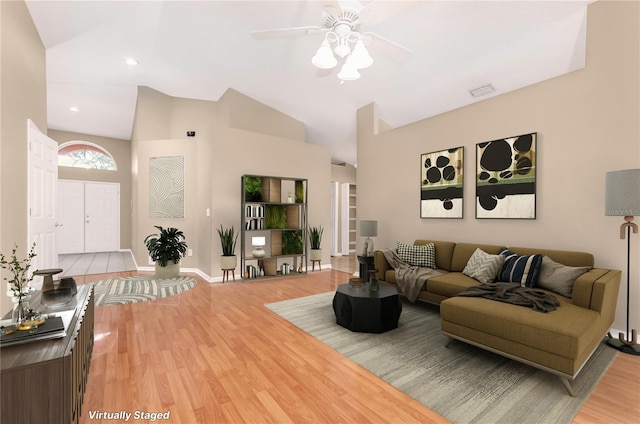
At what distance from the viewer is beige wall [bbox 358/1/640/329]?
8.95 ft

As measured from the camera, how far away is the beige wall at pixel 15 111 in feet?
8.29

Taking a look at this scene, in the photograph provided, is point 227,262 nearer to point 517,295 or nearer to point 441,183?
point 441,183

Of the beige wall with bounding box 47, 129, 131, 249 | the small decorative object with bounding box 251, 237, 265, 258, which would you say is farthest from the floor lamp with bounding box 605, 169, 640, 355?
the beige wall with bounding box 47, 129, 131, 249

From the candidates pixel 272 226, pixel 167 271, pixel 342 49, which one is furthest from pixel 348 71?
pixel 167 271

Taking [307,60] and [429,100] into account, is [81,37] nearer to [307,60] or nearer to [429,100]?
[307,60]

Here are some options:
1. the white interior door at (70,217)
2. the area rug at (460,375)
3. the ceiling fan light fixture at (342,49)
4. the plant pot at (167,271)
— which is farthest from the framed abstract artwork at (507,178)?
the white interior door at (70,217)

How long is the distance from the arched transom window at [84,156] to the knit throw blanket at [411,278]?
30.1 ft

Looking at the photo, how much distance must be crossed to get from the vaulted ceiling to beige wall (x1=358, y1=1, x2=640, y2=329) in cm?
58

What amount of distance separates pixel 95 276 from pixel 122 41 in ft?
13.5

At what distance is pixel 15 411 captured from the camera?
1172 millimetres

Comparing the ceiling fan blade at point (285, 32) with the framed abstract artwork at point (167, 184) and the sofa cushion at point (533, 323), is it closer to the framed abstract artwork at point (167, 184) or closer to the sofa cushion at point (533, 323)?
the sofa cushion at point (533, 323)

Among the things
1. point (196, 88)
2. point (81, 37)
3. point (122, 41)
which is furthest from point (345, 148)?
point (81, 37)

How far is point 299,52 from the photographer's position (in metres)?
4.45

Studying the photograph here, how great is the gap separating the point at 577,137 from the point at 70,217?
11.3 metres
